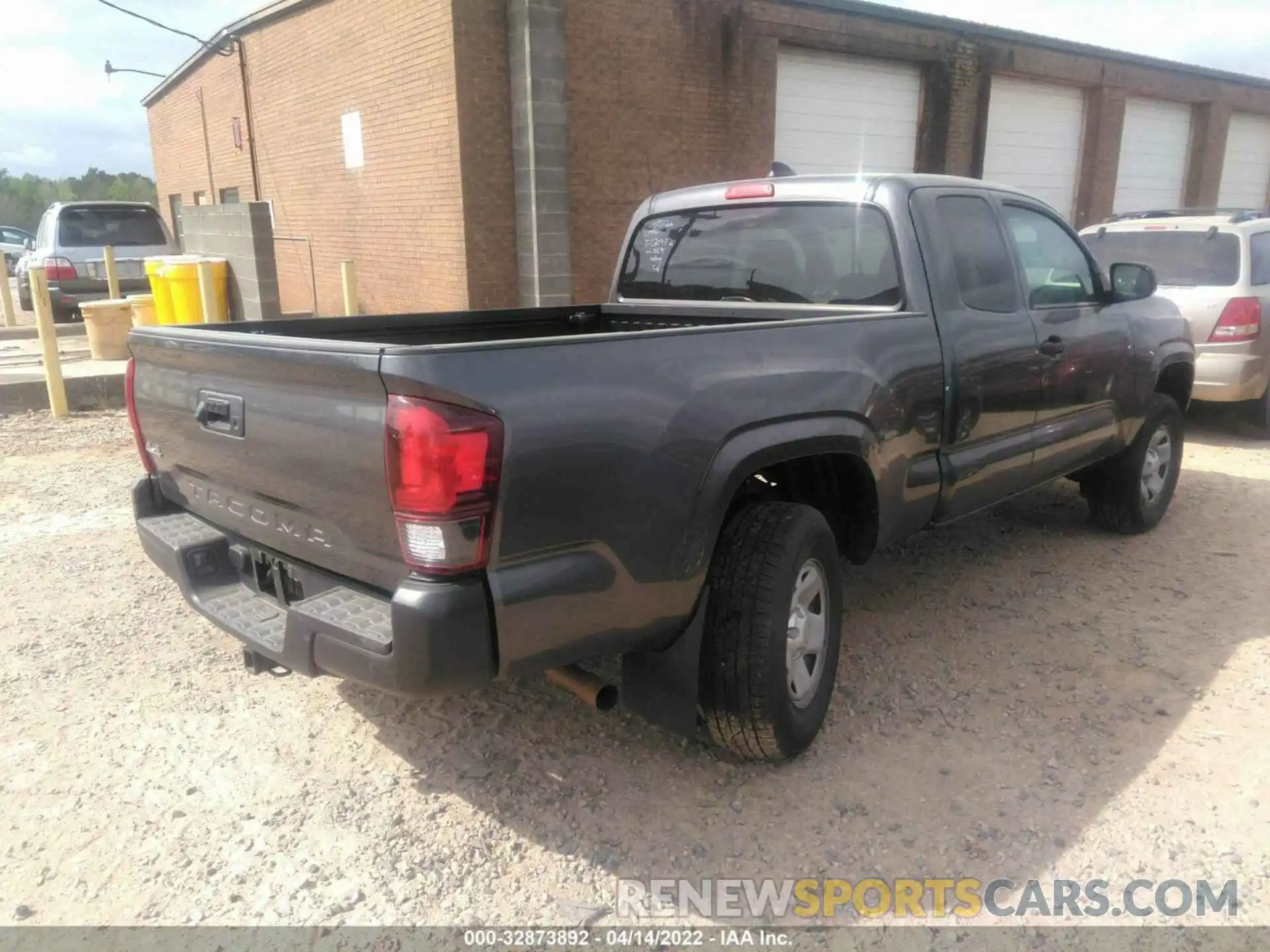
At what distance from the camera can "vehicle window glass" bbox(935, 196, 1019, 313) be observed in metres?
3.81

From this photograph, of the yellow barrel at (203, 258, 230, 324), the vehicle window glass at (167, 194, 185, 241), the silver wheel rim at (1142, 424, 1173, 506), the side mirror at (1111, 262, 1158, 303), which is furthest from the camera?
the vehicle window glass at (167, 194, 185, 241)

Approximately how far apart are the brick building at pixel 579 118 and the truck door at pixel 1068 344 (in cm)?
633

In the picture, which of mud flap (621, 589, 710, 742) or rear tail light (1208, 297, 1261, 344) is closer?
mud flap (621, 589, 710, 742)

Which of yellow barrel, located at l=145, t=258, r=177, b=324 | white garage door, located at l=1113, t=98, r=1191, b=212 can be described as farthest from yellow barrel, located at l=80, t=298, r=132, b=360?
white garage door, located at l=1113, t=98, r=1191, b=212

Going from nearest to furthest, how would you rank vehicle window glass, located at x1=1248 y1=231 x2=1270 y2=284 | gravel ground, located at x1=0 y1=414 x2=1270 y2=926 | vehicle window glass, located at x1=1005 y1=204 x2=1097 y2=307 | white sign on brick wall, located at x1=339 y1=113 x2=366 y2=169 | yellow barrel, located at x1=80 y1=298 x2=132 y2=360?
A: gravel ground, located at x1=0 y1=414 x2=1270 y2=926 < vehicle window glass, located at x1=1005 y1=204 x2=1097 y2=307 < vehicle window glass, located at x1=1248 y1=231 x2=1270 y2=284 < yellow barrel, located at x1=80 y1=298 x2=132 y2=360 < white sign on brick wall, located at x1=339 y1=113 x2=366 y2=169

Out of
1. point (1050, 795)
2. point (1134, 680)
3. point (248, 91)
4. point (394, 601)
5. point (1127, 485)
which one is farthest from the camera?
point (248, 91)

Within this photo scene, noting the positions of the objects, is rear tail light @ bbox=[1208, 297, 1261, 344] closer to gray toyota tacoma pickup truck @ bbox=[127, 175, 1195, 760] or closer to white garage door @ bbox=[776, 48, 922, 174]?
gray toyota tacoma pickup truck @ bbox=[127, 175, 1195, 760]

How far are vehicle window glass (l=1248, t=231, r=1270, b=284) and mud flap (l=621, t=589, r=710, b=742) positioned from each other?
668cm

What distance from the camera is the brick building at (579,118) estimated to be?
9.81 metres

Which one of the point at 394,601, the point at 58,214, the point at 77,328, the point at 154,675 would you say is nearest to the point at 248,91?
the point at 58,214

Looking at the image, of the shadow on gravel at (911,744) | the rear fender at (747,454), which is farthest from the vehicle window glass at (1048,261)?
the rear fender at (747,454)

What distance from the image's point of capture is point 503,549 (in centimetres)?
228

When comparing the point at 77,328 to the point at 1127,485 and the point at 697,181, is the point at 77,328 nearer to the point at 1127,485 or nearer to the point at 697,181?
the point at 697,181

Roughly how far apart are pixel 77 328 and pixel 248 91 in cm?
483
